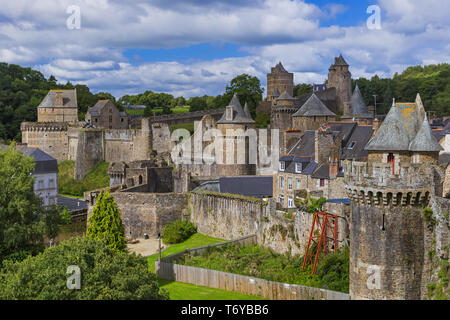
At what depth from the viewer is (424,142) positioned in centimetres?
2092

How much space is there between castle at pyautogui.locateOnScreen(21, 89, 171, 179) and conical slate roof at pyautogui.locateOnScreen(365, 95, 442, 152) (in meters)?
44.8

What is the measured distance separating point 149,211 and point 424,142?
2501 centimetres

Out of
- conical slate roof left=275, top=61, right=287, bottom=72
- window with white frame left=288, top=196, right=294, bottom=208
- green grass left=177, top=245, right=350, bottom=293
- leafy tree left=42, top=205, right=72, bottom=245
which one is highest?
conical slate roof left=275, top=61, right=287, bottom=72

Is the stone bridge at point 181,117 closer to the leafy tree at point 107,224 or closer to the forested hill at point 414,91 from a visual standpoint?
the forested hill at point 414,91

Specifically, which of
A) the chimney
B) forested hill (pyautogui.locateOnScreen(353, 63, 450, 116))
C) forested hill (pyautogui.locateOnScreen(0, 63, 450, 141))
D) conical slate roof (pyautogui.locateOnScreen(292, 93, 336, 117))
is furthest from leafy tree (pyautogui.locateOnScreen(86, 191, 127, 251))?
forested hill (pyautogui.locateOnScreen(353, 63, 450, 116))

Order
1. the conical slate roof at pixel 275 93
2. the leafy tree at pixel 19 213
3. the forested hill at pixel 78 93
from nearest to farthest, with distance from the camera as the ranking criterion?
the leafy tree at pixel 19 213 < the conical slate roof at pixel 275 93 < the forested hill at pixel 78 93

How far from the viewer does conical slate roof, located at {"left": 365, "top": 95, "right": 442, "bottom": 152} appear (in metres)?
21.2

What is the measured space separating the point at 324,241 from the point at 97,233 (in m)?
13.8

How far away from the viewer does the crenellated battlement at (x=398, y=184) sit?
65.3 feet

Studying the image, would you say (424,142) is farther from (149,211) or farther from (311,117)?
(311,117)

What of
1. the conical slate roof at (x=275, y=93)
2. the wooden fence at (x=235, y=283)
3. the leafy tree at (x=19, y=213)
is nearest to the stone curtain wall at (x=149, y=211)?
the leafy tree at (x=19, y=213)

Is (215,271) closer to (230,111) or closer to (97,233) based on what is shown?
(97,233)

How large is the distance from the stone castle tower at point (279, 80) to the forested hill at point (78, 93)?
1297cm

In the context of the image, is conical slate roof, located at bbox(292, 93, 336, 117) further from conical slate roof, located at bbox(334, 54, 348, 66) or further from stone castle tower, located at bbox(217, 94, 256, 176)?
conical slate roof, located at bbox(334, 54, 348, 66)
